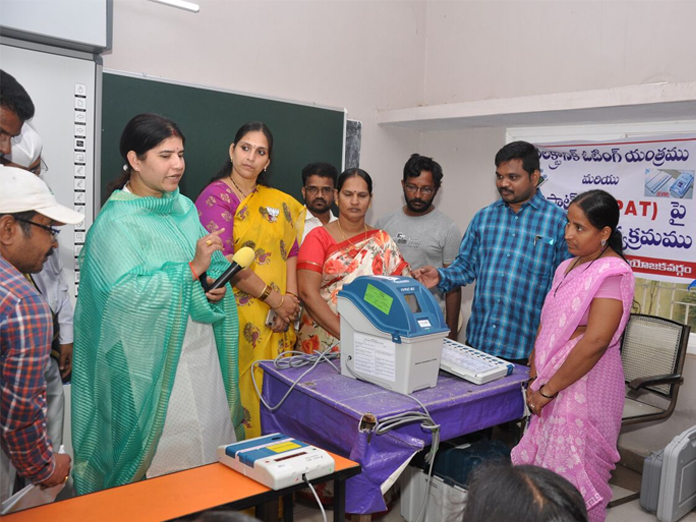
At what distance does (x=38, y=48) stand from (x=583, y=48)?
295cm

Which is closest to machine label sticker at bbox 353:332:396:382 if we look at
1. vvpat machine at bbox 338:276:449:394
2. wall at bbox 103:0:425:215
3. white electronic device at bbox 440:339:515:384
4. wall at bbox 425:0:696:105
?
vvpat machine at bbox 338:276:449:394

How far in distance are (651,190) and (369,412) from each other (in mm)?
2360

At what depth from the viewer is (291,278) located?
273 cm

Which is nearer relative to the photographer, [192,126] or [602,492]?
[602,492]

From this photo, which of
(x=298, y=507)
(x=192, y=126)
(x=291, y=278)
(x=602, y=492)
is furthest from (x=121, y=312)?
(x=602, y=492)

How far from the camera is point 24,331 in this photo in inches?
54.0

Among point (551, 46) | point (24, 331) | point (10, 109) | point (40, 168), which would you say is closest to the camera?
point (24, 331)

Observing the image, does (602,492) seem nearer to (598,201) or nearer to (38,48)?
(598,201)

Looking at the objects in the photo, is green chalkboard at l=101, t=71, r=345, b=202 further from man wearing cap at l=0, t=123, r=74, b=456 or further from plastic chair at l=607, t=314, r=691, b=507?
plastic chair at l=607, t=314, r=691, b=507

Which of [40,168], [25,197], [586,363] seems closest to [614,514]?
[586,363]

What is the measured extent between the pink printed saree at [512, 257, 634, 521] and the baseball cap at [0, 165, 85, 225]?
1686 mm

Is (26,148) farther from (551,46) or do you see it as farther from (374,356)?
(551,46)

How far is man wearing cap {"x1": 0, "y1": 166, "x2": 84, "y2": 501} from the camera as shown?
4.51 ft

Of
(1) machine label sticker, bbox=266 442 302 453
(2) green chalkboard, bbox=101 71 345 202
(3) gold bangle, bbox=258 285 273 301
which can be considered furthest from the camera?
(2) green chalkboard, bbox=101 71 345 202
